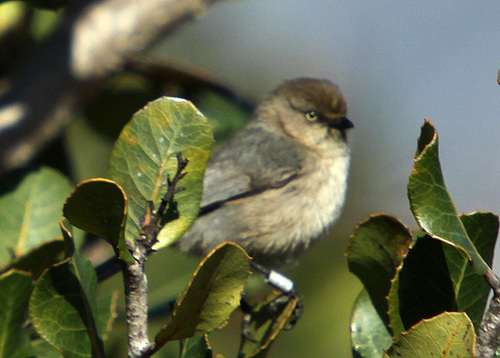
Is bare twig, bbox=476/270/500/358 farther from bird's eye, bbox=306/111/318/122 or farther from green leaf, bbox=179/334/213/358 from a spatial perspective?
bird's eye, bbox=306/111/318/122

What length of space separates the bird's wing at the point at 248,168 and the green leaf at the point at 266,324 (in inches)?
40.4

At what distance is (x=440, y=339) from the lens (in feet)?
3.62

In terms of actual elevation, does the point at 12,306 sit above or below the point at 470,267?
below

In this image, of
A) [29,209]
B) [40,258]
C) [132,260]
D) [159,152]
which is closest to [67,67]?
[29,209]

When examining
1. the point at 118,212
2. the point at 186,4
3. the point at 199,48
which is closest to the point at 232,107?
the point at 186,4

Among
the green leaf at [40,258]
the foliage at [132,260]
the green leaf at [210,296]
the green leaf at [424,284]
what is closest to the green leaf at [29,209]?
the green leaf at [40,258]

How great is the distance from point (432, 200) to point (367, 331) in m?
0.40

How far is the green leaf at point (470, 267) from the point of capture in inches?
49.4

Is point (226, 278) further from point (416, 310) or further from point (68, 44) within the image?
point (68, 44)

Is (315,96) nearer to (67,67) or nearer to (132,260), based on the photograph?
(67,67)

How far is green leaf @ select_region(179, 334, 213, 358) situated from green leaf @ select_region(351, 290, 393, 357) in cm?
33

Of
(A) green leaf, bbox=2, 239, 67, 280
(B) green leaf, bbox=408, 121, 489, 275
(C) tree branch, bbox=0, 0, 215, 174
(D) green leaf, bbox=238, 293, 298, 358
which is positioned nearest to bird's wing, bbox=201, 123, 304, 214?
(C) tree branch, bbox=0, 0, 215, 174

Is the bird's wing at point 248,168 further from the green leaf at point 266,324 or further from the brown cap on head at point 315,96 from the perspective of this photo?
the green leaf at point 266,324

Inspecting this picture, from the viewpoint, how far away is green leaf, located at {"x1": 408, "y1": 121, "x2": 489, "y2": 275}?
3.75 ft
